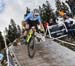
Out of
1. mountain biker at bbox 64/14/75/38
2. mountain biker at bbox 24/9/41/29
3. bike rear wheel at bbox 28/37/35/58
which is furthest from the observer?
mountain biker at bbox 64/14/75/38

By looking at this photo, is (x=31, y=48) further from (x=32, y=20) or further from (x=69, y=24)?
Answer: (x=69, y=24)

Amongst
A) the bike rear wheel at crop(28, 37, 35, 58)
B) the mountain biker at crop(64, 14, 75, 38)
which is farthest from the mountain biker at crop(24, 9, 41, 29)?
the mountain biker at crop(64, 14, 75, 38)

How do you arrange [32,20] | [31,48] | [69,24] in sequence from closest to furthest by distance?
[31,48] < [32,20] < [69,24]

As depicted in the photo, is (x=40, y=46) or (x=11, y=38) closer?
(x=40, y=46)

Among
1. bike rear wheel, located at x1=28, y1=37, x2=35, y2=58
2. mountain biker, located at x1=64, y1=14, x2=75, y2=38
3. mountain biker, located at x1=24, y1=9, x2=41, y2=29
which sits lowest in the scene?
bike rear wheel, located at x1=28, y1=37, x2=35, y2=58

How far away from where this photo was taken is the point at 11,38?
3038cm

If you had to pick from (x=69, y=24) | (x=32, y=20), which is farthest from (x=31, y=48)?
(x=69, y=24)

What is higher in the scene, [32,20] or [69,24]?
[32,20]

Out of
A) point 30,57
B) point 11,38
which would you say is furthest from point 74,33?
point 11,38

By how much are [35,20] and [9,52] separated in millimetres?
2455

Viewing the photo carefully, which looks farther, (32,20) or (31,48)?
(32,20)

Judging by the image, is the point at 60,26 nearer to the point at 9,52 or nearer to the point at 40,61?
the point at 9,52

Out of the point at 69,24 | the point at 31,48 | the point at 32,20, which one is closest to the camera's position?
the point at 31,48

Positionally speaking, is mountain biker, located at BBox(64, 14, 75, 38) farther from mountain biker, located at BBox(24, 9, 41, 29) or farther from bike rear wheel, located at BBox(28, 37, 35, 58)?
bike rear wheel, located at BBox(28, 37, 35, 58)
